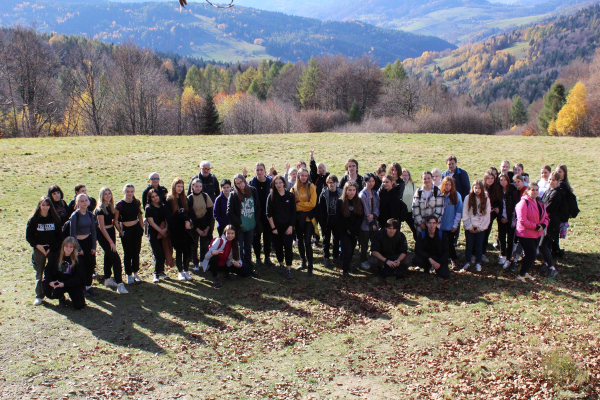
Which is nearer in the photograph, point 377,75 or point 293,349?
point 293,349

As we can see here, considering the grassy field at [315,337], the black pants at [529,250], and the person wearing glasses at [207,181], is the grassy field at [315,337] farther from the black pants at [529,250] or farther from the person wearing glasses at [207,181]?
the person wearing glasses at [207,181]

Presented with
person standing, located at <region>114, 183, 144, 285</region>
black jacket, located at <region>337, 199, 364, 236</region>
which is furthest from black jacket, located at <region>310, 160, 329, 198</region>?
person standing, located at <region>114, 183, 144, 285</region>

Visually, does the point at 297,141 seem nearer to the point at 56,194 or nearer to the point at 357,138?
the point at 357,138

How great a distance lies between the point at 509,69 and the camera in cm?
17162

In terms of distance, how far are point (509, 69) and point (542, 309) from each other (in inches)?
7361

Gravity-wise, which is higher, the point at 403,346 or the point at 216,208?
the point at 216,208

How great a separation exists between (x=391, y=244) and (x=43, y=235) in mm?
6991

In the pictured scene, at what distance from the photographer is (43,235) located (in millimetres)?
8680

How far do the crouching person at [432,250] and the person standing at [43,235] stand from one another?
7375mm

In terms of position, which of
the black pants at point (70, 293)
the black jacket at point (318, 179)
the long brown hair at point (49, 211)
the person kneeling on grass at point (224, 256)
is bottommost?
the black pants at point (70, 293)

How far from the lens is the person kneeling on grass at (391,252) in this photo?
9758mm

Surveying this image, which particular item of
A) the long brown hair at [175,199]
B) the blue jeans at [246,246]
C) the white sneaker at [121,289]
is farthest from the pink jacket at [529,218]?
the white sneaker at [121,289]

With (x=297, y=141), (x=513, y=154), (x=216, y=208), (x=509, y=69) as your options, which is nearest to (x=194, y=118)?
(x=297, y=141)

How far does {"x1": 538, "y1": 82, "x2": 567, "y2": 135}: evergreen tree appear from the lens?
211 feet
